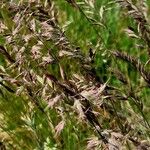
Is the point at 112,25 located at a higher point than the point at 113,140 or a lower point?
lower

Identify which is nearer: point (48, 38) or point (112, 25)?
point (48, 38)

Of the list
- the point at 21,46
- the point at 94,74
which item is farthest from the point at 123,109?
the point at 21,46

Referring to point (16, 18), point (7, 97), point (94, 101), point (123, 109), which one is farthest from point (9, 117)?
point (94, 101)

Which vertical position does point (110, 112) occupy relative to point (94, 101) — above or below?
below

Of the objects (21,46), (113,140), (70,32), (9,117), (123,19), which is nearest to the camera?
(113,140)

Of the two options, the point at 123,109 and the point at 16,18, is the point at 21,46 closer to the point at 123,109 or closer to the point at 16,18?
the point at 16,18

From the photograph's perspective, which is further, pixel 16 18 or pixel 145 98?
pixel 145 98

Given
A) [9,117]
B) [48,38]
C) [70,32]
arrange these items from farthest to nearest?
[70,32], [9,117], [48,38]

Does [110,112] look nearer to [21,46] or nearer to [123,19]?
[21,46]

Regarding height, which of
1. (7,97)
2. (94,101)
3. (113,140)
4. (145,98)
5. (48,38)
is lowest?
(145,98)
